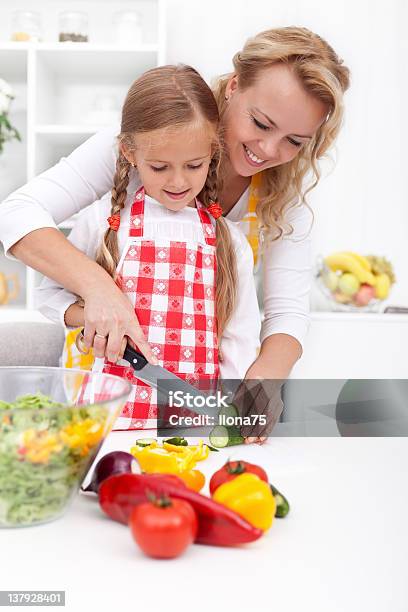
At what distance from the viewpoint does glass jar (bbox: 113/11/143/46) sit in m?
2.88

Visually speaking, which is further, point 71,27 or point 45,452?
point 71,27

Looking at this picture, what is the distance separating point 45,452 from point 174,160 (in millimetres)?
721

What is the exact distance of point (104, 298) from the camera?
1.24m

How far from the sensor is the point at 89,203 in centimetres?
154

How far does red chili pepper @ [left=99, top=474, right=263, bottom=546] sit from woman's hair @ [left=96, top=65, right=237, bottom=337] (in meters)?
0.71

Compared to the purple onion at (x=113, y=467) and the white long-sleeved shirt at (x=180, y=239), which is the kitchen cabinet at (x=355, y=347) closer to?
the white long-sleeved shirt at (x=180, y=239)

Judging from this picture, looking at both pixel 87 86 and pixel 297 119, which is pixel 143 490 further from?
pixel 87 86

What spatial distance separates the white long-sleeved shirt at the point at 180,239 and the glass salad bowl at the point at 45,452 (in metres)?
0.64

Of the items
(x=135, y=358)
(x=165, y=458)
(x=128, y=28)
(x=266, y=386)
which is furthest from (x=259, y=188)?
(x=128, y=28)

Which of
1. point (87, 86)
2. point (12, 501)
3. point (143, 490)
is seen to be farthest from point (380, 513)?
point (87, 86)

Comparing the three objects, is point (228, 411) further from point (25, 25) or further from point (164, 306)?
point (25, 25)

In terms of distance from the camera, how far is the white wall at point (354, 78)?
306 centimetres

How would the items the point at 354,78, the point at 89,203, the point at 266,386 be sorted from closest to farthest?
the point at 266,386 < the point at 89,203 < the point at 354,78

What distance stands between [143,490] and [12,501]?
13 centimetres
